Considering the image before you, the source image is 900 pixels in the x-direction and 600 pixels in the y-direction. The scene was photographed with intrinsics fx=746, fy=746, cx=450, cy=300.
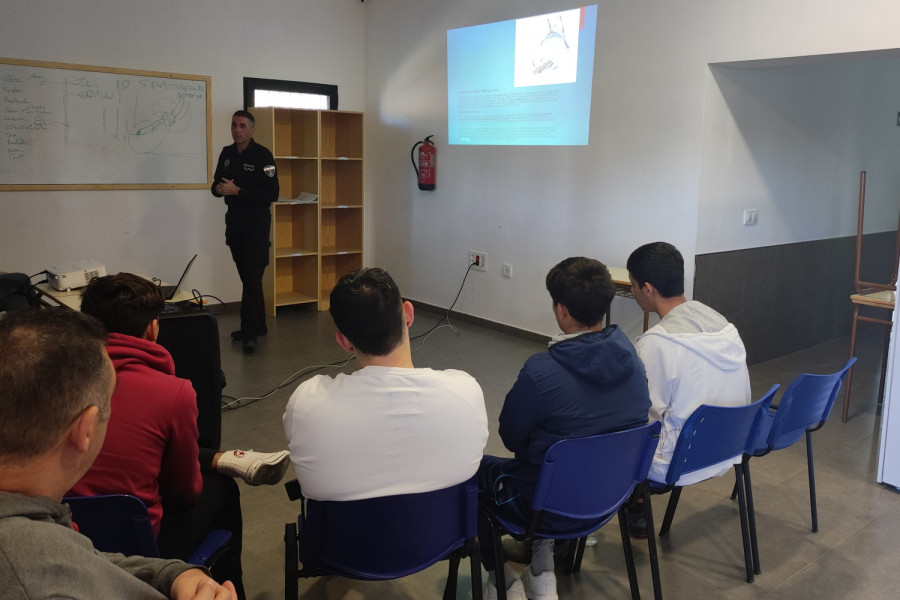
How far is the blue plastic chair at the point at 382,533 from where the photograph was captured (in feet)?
5.63

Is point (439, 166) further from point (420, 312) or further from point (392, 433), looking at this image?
point (392, 433)

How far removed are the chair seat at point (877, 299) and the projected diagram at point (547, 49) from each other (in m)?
2.38

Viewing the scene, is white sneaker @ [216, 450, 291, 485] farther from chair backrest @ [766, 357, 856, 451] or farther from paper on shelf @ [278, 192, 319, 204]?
paper on shelf @ [278, 192, 319, 204]

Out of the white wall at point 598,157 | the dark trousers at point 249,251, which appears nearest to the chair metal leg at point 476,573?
the white wall at point 598,157

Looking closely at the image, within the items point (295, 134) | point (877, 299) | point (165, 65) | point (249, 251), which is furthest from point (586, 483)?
point (295, 134)

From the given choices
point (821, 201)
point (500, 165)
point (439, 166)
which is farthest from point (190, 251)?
point (821, 201)

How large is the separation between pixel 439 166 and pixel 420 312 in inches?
53.1

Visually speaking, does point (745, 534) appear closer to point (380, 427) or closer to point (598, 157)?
point (380, 427)

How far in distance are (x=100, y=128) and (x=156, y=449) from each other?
15.7 feet

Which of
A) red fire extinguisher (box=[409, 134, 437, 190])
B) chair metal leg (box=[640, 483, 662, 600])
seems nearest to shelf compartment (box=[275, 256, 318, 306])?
red fire extinguisher (box=[409, 134, 437, 190])

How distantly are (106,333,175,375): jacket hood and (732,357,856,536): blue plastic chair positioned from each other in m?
1.88

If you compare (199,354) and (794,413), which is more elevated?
(199,354)

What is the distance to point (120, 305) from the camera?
197 centimetres

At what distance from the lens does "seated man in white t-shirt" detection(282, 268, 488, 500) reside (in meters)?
1.67
